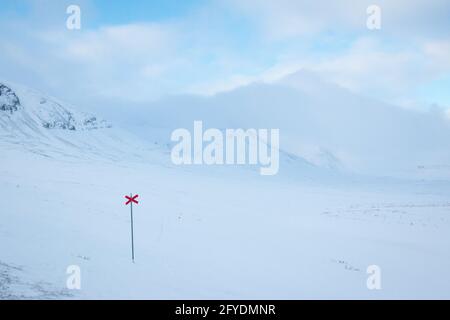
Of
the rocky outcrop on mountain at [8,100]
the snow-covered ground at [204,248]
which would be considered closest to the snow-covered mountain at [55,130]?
the rocky outcrop on mountain at [8,100]

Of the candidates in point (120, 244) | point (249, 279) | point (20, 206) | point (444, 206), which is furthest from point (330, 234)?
point (444, 206)

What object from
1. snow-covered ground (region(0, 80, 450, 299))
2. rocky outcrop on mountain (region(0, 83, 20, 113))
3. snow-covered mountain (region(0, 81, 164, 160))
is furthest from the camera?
rocky outcrop on mountain (region(0, 83, 20, 113))

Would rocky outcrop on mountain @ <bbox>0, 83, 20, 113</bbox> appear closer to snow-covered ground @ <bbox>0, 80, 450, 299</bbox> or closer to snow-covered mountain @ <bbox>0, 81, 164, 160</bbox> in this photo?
snow-covered mountain @ <bbox>0, 81, 164, 160</bbox>

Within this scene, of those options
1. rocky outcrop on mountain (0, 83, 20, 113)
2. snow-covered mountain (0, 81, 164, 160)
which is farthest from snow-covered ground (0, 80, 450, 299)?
rocky outcrop on mountain (0, 83, 20, 113)

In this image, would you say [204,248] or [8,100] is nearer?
[204,248]

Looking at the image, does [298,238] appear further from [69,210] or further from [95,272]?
[69,210]

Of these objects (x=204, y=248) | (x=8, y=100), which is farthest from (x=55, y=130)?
(x=204, y=248)

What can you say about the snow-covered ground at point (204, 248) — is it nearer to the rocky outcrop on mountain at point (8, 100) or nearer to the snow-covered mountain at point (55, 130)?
the snow-covered mountain at point (55, 130)

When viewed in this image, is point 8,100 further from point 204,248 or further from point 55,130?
point 204,248

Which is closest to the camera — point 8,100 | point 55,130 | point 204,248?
point 204,248

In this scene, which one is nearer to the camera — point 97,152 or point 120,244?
point 120,244

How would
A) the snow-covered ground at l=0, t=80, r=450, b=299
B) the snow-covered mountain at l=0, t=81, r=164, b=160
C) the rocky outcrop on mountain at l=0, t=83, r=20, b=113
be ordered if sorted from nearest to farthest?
the snow-covered ground at l=0, t=80, r=450, b=299 → the snow-covered mountain at l=0, t=81, r=164, b=160 → the rocky outcrop on mountain at l=0, t=83, r=20, b=113

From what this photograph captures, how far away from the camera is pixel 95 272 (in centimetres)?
1256
